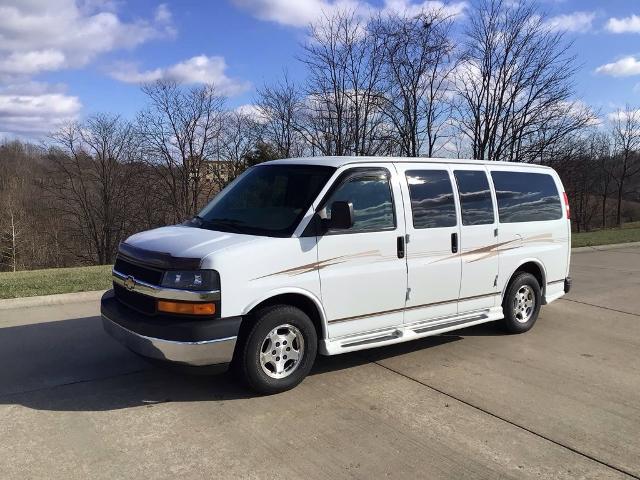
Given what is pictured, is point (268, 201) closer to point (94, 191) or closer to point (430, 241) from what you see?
point (430, 241)

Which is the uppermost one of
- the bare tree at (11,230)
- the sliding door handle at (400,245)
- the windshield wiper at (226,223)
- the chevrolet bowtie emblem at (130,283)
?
the windshield wiper at (226,223)

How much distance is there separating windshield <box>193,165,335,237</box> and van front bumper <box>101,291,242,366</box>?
0.93 meters

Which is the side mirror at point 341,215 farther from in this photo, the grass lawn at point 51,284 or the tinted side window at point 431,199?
the grass lawn at point 51,284

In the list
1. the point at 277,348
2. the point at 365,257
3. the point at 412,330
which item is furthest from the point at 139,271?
the point at 412,330

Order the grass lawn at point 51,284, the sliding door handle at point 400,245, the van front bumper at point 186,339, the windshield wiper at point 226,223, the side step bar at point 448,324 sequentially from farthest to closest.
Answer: the grass lawn at point 51,284 → the side step bar at point 448,324 → the sliding door handle at point 400,245 → the windshield wiper at point 226,223 → the van front bumper at point 186,339

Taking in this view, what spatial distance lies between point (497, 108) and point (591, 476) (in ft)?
64.3

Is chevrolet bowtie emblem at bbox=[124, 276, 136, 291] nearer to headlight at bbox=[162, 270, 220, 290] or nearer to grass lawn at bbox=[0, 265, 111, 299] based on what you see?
headlight at bbox=[162, 270, 220, 290]

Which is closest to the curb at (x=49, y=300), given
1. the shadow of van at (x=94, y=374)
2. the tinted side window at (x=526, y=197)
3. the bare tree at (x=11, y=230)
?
the shadow of van at (x=94, y=374)

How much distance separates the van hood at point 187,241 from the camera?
424cm

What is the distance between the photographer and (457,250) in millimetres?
5719

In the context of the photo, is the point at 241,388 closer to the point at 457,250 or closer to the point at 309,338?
the point at 309,338

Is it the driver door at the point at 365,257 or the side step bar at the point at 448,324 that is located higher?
the driver door at the point at 365,257

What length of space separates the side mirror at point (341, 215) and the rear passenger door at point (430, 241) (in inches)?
33.9

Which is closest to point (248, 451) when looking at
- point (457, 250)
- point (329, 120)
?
point (457, 250)
